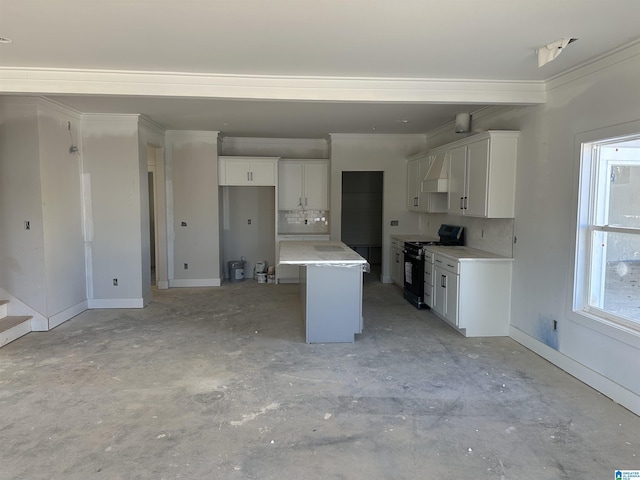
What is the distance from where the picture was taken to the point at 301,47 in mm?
3078

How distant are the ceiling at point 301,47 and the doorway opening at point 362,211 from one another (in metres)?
5.00

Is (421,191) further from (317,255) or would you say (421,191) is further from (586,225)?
(586,225)

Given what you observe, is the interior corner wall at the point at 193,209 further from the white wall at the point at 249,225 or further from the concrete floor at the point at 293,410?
the concrete floor at the point at 293,410

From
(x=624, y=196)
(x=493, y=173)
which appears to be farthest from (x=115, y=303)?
(x=624, y=196)

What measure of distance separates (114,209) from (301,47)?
12.5 feet

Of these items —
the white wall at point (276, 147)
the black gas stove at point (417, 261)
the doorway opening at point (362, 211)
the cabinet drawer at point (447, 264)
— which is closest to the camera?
the cabinet drawer at point (447, 264)

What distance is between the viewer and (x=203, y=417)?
9.46 feet

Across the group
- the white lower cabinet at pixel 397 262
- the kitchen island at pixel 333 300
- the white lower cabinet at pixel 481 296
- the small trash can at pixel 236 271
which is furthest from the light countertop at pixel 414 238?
the small trash can at pixel 236 271

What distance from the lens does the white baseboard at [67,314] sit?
15.9ft

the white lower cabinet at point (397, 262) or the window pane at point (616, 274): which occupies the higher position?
the window pane at point (616, 274)

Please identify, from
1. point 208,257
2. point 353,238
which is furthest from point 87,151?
point 353,238

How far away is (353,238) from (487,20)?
7243 mm

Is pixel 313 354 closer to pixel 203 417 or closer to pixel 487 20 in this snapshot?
pixel 203 417

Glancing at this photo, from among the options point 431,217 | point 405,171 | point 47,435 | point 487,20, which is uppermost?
point 487,20
